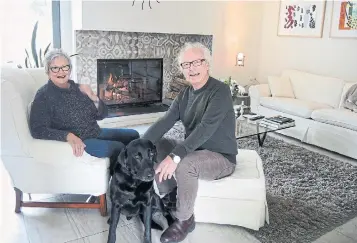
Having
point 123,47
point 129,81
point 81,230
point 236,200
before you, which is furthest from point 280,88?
point 81,230

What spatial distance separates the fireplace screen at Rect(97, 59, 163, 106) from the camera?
14.0ft

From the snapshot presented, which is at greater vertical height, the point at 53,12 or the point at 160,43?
the point at 53,12

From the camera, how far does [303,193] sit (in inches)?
99.9

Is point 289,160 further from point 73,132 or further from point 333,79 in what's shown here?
point 73,132

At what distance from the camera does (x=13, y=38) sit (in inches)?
149

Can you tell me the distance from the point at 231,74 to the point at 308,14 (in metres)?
1.39

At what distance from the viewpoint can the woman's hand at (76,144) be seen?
196 cm

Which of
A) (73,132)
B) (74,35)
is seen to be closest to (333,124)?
(73,132)

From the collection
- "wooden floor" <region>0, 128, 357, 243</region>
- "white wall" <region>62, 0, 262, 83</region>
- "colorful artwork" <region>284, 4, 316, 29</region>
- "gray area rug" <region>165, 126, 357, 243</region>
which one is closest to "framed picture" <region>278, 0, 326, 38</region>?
"colorful artwork" <region>284, 4, 316, 29</region>

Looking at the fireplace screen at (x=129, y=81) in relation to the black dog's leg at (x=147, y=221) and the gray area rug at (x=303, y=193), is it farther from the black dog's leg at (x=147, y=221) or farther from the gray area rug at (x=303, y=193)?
the black dog's leg at (x=147, y=221)

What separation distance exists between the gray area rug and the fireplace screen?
123 cm

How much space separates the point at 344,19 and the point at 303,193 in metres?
2.77

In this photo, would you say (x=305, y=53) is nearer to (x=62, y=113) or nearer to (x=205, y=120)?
(x=205, y=120)

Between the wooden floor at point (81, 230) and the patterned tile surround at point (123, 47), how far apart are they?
2.25 metres
